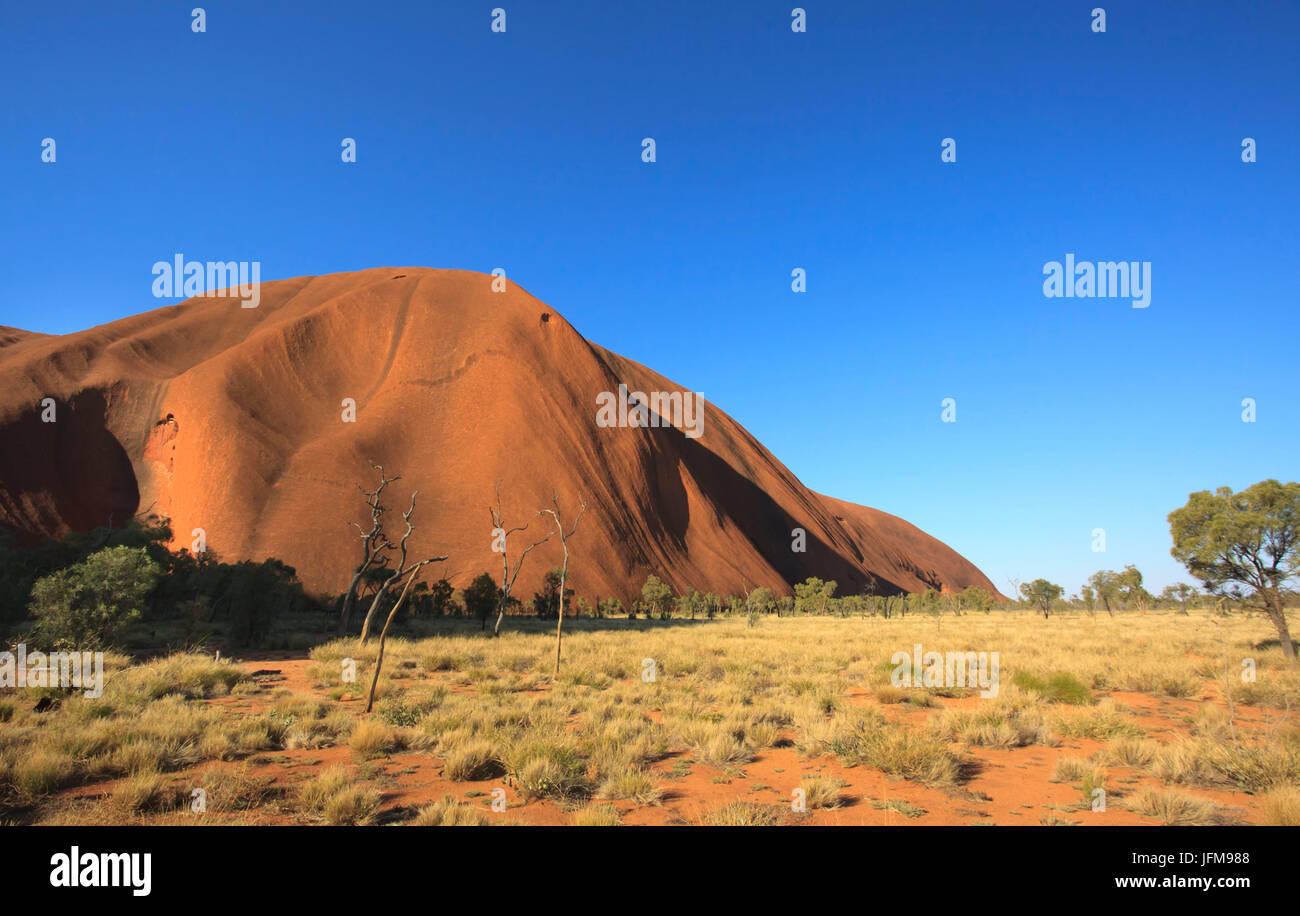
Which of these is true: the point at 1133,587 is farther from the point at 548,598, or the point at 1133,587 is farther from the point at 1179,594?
the point at 548,598

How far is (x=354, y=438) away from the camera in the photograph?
56.3 metres

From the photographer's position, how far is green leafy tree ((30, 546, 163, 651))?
15.0 meters

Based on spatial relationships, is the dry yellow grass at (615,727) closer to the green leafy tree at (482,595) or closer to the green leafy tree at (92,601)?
the green leafy tree at (92,601)

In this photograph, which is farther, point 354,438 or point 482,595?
point 354,438

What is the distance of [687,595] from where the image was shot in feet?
206

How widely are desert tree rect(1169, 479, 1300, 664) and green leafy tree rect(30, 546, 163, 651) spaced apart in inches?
1350

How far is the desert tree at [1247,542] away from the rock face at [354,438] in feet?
144

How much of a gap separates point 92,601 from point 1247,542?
3601 cm

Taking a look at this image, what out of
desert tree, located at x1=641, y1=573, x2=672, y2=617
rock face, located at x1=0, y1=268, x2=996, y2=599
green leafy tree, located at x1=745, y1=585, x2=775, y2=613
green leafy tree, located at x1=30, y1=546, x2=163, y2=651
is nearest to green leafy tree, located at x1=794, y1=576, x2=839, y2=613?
green leafy tree, located at x1=745, y1=585, x2=775, y2=613

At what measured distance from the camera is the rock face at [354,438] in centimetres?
5019

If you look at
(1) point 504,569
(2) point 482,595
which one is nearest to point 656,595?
(1) point 504,569

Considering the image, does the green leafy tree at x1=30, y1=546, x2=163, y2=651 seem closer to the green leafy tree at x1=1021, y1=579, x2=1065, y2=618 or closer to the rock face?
the rock face
